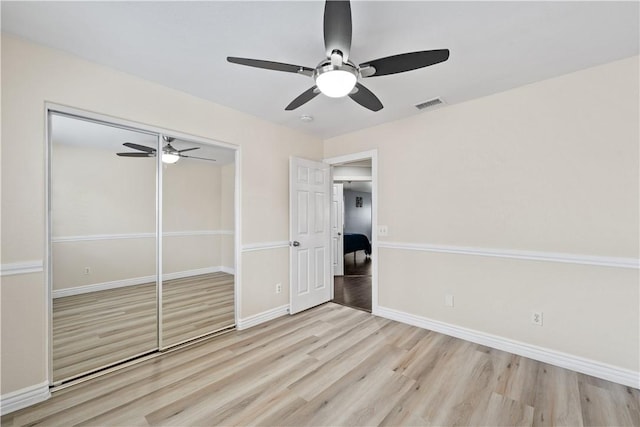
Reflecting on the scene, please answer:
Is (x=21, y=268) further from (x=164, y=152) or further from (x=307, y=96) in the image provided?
(x=307, y=96)

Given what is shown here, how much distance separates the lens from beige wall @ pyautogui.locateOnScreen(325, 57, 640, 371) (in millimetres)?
2121

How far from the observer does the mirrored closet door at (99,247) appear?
6.92 ft

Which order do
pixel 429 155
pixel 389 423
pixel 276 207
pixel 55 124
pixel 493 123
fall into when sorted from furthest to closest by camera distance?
pixel 276 207
pixel 429 155
pixel 493 123
pixel 55 124
pixel 389 423

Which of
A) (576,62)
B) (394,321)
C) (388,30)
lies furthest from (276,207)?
(576,62)

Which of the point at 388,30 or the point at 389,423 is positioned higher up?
the point at 388,30

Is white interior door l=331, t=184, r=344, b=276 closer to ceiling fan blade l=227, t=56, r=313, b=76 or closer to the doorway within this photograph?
the doorway

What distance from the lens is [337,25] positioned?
1.33 metres

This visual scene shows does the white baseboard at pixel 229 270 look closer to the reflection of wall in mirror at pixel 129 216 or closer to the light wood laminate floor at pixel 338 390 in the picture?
the reflection of wall in mirror at pixel 129 216

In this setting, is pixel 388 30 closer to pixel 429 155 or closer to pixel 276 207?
pixel 429 155

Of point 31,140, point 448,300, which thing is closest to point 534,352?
point 448,300

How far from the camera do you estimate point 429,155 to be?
3133mm

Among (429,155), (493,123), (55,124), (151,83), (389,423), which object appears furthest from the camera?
(429,155)

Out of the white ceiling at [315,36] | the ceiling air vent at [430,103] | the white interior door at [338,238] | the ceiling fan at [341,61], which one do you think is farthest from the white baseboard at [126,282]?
the white interior door at [338,238]

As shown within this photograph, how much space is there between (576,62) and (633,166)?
91cm
